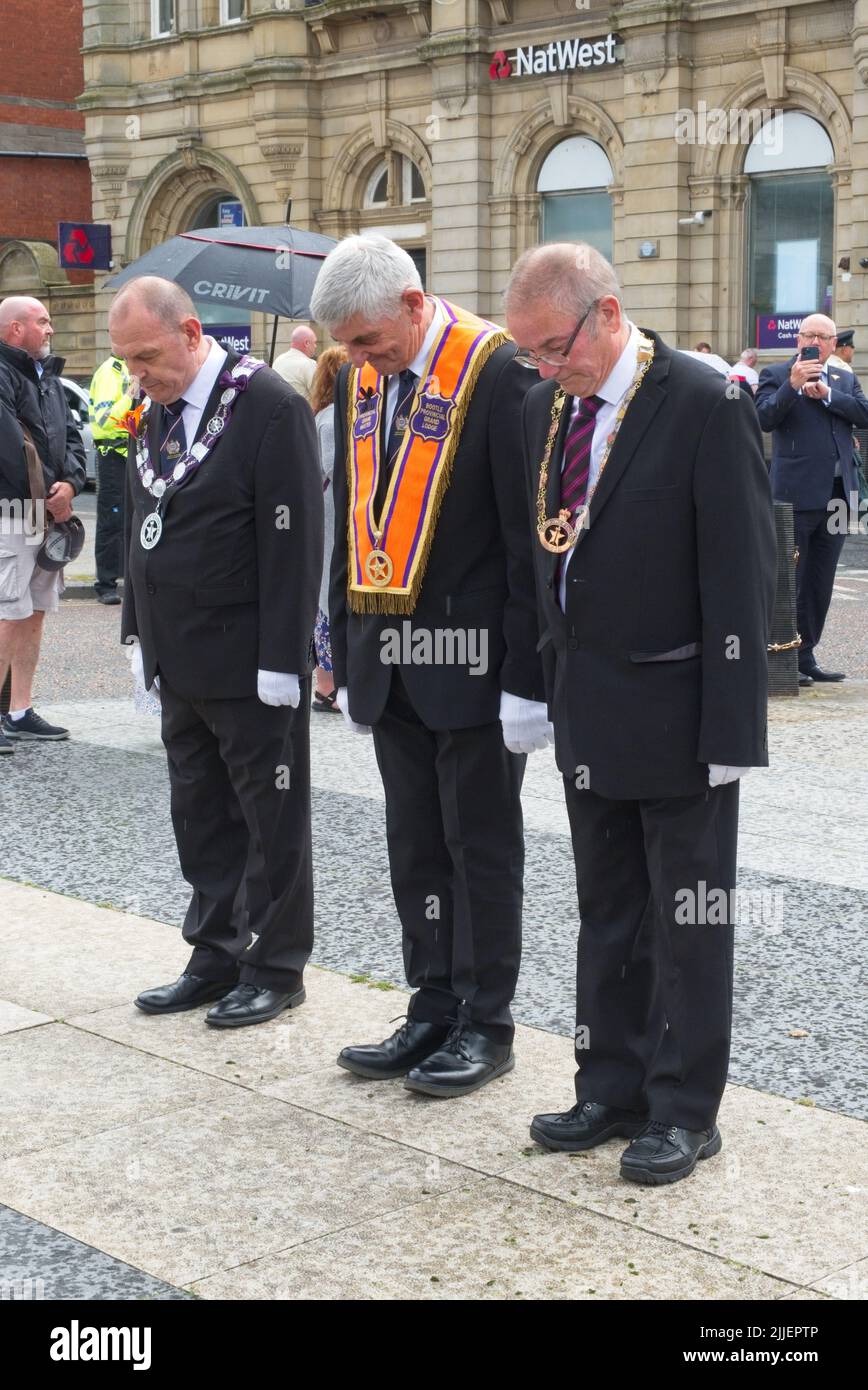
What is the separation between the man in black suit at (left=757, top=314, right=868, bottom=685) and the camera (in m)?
11.1

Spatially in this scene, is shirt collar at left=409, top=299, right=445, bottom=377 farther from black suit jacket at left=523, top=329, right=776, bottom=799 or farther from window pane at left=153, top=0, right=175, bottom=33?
window pane at left=153, top=0, right=175, bottom=33

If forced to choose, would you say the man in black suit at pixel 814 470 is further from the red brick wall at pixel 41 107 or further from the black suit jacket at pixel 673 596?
the red brick wall at pixel 41 107

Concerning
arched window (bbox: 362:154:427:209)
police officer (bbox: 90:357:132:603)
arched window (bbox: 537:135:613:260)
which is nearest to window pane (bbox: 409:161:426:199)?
arched window (bbox: 362:154:427:209)

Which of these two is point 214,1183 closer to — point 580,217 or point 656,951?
point 656,951

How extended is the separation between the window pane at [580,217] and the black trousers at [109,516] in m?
13.8

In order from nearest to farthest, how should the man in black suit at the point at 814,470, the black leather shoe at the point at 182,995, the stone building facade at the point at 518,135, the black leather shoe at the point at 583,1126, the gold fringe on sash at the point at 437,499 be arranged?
the black leather shoe at the point at 583,1126
the gold fringe on sash at the point at 437,499
the black leather shoe at the point at 182,995
the man in black suit at the point at 814,470
the stone building facade at the point at 518,135

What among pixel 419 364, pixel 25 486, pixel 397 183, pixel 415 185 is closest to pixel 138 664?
pixel 419 364

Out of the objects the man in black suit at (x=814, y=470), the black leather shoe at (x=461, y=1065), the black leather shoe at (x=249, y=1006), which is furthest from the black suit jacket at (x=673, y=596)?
the man in black suit at (x=814, y=470)

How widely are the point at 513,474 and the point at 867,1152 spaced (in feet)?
5.65

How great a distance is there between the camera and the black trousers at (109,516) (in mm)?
15156

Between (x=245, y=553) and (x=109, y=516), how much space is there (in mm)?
10703

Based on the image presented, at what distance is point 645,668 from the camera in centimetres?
400

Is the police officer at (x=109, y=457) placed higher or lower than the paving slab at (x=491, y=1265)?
higher

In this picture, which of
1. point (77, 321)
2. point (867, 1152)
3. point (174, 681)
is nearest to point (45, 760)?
point (174, 681)
